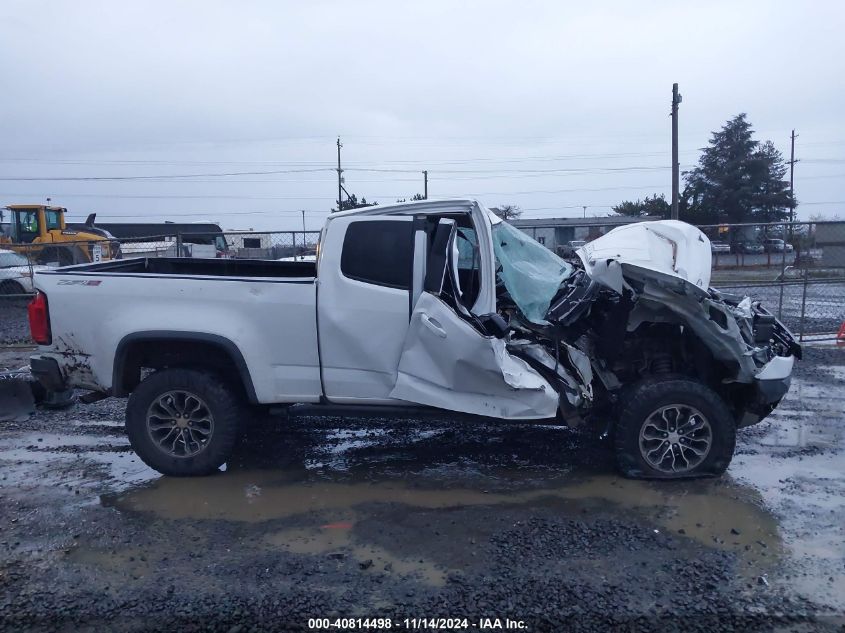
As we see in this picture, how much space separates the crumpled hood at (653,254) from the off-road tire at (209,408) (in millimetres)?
3011

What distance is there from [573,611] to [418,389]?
2.11 metres

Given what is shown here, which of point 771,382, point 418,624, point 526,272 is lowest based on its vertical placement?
point 418,624

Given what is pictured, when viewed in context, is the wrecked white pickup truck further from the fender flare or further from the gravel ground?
the gravel ground

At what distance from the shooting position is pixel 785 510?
5.21m

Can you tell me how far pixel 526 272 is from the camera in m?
5.94

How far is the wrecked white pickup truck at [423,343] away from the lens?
546cm

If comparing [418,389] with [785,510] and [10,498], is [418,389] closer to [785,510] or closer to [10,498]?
[785,510]

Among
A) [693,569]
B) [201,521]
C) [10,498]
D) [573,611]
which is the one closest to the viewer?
[573,611]

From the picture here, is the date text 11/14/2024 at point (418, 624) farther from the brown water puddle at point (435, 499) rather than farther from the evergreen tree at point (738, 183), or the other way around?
the evergreen tree at point (738, 183)

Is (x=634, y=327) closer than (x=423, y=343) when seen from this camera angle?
No

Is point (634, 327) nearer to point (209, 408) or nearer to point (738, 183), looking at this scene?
point (209, 408)

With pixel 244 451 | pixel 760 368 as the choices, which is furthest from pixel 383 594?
pixel 760 368

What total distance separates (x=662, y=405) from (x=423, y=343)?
1.86 m

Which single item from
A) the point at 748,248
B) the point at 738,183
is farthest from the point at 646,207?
the point at 748,248
